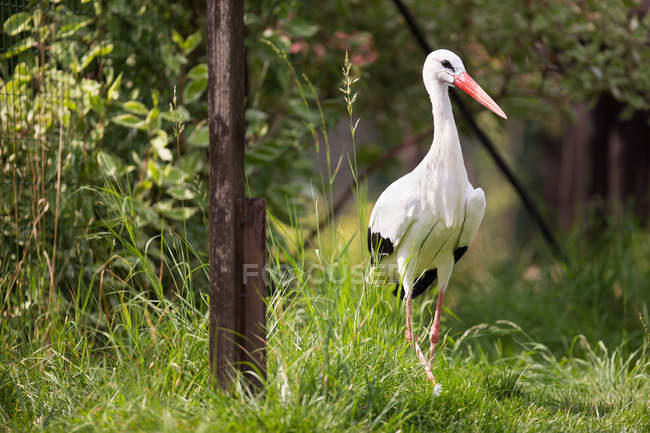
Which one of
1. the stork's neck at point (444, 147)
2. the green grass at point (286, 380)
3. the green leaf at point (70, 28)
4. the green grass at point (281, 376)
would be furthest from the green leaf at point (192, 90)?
the stork's neck at point (444, 147)

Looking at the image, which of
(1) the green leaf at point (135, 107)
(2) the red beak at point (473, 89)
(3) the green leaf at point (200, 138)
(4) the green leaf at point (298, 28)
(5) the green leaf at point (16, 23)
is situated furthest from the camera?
(4) the green leaf at point (298, 28)

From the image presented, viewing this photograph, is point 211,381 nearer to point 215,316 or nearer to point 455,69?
point 215,316

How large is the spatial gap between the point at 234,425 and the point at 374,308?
869 millimetres

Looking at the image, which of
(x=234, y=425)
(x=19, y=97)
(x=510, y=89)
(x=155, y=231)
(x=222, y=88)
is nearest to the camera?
(x=234, y=425)

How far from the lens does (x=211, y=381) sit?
2701 millimetres

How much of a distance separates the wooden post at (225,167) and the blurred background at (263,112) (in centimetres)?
33

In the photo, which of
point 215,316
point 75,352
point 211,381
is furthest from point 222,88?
point 75,352

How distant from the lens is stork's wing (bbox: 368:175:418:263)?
11.5 ft

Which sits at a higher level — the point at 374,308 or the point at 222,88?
the point at 222,88

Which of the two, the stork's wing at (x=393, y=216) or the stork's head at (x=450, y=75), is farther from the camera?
the stork's wing at (x=393, y=216)

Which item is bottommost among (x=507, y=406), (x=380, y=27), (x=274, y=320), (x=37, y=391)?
(x=507, y=406)

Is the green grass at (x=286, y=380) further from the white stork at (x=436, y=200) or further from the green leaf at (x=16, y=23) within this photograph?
the green leaf at (x=16, y=23)

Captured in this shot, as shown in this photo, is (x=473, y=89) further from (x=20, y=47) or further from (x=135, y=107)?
(x=20, y=47)

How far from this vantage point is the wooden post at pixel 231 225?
8.64ft
